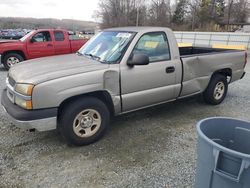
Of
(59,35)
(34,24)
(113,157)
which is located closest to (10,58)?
(59,35)

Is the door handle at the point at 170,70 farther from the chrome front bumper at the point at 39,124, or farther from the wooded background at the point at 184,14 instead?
the wooded background at the point at 184,14

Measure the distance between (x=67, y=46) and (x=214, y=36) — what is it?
13.1 m

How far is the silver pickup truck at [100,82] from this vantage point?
314cm

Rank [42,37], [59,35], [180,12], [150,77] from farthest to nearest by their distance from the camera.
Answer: [180,12], [59,35], [42,37], [150,77]

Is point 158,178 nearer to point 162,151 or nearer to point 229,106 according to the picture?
point 162,151

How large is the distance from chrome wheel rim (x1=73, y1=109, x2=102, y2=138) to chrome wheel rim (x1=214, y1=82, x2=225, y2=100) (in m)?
3.05

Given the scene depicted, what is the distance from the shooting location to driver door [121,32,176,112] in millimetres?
3803

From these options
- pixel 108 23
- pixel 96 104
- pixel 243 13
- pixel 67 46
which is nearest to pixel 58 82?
pixel 96 104

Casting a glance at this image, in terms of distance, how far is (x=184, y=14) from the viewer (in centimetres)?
4766

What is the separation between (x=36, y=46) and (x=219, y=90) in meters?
7.49

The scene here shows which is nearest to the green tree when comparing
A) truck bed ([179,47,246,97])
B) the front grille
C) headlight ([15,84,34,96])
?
truck bed ([179,47,246,97])

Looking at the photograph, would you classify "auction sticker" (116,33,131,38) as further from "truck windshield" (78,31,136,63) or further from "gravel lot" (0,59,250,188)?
"gravel lot" (0,59,250,188)

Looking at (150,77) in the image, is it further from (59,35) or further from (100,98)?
(59,35)

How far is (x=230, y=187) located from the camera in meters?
1.71
